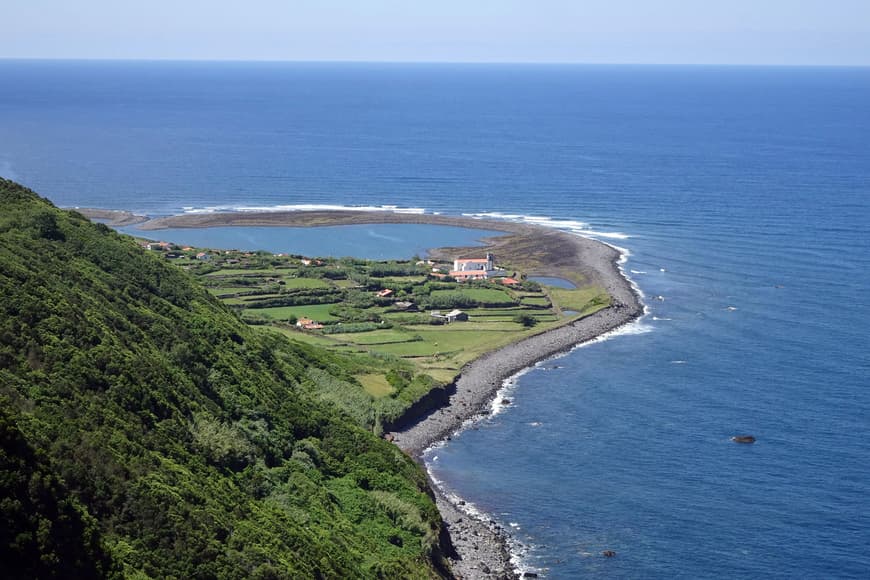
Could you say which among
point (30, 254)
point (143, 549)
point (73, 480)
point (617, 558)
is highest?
point (30, 254)

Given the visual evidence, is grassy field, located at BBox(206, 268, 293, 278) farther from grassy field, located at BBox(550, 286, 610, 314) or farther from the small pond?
grassy field, located at BBox(550, 286, 610, 314)

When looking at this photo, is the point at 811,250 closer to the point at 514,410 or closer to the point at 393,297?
the point at 393,297

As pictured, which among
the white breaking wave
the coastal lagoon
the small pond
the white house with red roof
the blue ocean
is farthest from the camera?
the white breaking wave

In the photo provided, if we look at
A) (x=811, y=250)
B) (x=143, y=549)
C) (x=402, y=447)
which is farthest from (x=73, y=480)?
(x=811, y=250)

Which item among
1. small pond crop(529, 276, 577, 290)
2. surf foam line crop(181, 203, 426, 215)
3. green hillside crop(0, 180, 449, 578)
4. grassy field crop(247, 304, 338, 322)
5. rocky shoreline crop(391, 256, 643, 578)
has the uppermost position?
green hillside crop(0, 180, 449, 578)

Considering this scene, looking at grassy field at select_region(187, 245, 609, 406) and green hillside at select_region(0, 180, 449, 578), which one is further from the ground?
green hillside at select_region(0, 180, 449, 578)

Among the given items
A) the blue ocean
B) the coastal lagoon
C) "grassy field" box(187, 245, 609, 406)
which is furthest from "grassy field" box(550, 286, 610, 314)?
the coastal lagoon

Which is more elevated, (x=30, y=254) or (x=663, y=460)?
(x=30, y=254)
